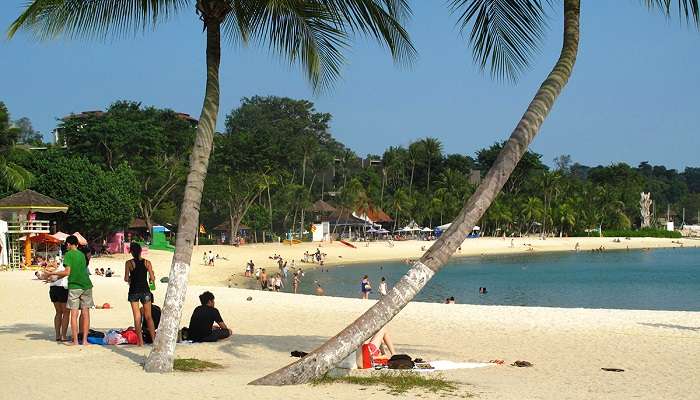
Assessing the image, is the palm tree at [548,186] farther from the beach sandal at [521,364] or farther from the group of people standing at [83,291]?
the group of people standing at [83,291]

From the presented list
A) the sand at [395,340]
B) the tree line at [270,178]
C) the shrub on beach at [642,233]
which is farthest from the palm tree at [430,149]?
the sand at [395,340]

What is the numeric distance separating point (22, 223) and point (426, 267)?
32449 mm

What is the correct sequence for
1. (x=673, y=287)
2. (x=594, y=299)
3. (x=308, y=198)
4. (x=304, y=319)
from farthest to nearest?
(x=308, y=198), (x=673, y=287), (x=594, y=299), (x=304, y=319)

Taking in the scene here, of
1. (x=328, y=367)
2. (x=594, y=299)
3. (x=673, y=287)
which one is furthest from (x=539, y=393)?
(x=673, y=287)

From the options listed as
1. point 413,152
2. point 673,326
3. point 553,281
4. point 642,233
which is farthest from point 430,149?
point 673,326

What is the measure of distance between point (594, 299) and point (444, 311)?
16039mm

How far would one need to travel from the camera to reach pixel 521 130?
8.55m

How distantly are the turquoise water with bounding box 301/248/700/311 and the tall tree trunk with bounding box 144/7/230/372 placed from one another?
79.3 feet

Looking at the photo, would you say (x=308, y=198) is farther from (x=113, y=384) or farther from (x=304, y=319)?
(x=113, y=384)

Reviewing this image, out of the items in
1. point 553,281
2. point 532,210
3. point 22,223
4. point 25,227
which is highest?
point 532,210

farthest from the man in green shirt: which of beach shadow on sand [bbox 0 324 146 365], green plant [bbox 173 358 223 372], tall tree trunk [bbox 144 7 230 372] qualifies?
tall tree trunk [bbox 144 7 230 372]

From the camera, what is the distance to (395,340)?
14617 millimetres

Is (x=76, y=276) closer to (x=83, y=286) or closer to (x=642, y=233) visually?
(x=83, y=286)

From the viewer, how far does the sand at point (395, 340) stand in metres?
8.09
